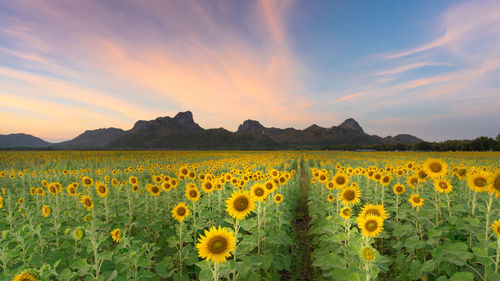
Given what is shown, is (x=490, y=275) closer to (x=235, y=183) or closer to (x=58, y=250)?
(x=235, y=183)

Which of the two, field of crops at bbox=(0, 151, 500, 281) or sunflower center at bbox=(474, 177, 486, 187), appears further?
sunflower center at bbox=(474, 177, 486, 187)

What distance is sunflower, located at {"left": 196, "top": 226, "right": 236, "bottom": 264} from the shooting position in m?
2.73

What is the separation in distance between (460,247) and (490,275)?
0.49m

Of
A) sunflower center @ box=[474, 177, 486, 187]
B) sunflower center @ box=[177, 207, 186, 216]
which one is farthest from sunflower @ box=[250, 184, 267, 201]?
sunflower center @ box=[474, 177, 486, 187]

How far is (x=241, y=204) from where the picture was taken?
3.72 metres

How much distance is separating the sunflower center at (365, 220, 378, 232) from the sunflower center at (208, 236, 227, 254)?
2.03 metres

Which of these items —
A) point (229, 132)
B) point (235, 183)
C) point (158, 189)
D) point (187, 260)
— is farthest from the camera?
point (229, 132)

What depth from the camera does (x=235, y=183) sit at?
688 cm

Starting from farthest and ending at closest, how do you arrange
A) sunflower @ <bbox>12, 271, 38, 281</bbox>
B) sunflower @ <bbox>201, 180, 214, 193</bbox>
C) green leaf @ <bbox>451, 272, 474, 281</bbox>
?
1. sunflower @ <bbox>201, 180, 214, 193</bbox>
2. green leaf @ <bbox>451, 272, 474, 281</bbox>
3. sunflower @ <bbox>12, 271, 38, 281</bbox>

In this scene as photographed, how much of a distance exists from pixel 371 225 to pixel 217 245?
215 cm

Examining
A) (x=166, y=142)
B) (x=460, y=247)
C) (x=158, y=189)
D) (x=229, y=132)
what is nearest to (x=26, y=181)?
(x=158, y=189)

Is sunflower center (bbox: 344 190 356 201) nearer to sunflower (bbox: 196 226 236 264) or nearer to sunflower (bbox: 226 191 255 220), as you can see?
sunflower (bbox: 226 191 255 220)

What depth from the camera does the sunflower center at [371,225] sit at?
314 cm

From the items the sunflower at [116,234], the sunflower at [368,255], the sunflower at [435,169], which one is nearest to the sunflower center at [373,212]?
the sunflower at [368,255]
